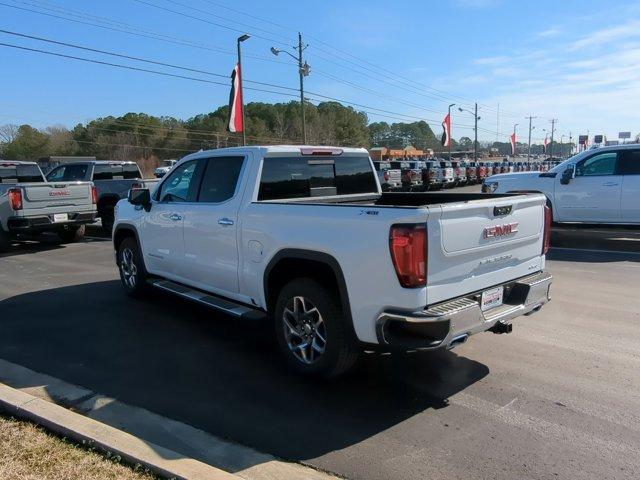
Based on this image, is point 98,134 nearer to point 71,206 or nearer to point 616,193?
point 71,206

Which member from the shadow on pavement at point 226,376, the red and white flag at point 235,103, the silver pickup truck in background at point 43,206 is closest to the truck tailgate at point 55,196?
the silver pickup truck in background at point 43,206

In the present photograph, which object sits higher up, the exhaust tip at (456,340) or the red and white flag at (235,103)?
the red and white flag at (235,103)

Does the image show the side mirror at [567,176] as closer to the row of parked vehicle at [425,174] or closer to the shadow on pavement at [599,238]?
the shadow on pavement at [599,238]

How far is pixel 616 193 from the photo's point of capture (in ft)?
34.3

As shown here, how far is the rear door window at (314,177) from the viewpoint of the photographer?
17.0 ft

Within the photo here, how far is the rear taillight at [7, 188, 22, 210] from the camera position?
11.0 meters

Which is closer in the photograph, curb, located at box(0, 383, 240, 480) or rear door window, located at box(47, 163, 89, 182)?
curb, located at box(0, 383, 240, 480)

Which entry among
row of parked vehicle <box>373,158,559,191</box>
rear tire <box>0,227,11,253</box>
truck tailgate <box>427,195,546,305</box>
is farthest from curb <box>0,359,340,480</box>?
row of parked vehicle <box>373,158,559,191</box>

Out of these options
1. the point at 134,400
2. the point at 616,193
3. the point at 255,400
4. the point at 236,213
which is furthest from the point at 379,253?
the point at 616,193

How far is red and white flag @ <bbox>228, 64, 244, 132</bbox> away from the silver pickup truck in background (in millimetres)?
11437

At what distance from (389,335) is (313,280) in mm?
864

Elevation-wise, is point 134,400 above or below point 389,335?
below

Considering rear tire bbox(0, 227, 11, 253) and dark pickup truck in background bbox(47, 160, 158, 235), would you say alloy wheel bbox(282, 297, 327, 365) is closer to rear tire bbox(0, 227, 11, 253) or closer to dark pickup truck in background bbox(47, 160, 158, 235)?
dark pickup truck in background bbox(47, 160, 158, 235)

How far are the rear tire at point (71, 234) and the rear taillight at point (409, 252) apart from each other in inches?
→ 445
